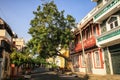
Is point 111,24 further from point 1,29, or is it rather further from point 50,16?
point 1,29

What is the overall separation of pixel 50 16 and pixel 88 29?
272 inches

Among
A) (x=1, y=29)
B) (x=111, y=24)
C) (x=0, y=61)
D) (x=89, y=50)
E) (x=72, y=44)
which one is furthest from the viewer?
(x=72, y=44)

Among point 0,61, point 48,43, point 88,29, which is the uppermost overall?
point 88,29

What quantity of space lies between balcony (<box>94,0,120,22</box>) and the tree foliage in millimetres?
8875

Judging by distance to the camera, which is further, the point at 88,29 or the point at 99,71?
the point at 88,29

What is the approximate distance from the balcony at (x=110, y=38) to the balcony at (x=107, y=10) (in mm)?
2179

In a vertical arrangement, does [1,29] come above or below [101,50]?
above

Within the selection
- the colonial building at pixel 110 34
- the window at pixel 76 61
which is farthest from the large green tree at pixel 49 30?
the colonial building at pixel 110 34

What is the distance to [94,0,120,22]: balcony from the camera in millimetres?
16266

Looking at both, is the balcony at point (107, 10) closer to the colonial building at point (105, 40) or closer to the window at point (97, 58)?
the colonial building at point (105, 40)

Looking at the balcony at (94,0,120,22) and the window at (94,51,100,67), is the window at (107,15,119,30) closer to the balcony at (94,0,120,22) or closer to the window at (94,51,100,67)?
the balcony at (94,0,120,22)

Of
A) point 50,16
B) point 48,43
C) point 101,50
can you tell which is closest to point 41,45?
point 48,43

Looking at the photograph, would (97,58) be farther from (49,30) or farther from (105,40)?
(49,30)

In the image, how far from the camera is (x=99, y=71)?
71.4 ft
